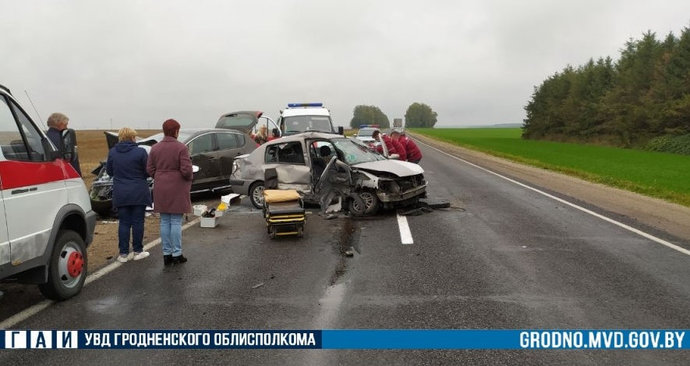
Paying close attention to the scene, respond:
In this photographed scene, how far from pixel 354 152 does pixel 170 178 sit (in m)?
4.96

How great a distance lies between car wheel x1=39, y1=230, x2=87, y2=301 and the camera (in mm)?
4906

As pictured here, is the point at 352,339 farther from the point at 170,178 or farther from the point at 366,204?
the point at 366,204

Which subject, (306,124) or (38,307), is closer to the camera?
(38,307)

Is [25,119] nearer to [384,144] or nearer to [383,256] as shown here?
[383,256]

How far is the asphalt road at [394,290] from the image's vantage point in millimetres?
3846

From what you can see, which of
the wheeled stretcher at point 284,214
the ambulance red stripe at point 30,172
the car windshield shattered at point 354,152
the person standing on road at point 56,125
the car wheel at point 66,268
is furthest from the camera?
the car windshield shattered at point 354,152

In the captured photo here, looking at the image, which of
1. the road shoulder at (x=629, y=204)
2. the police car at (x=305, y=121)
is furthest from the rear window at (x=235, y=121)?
the road shoulder at (x=629, y=204)

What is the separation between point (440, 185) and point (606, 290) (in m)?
9.87

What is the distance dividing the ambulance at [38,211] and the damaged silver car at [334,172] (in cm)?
492

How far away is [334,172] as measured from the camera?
977 centimetres

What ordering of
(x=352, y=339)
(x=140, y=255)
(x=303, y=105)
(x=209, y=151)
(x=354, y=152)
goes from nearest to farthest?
(x=352, y=339), (x=140, y=255), (x=354, y=152), (x=209, y=151), (x=303, y=105)

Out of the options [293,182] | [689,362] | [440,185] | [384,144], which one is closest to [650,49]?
[440,185]

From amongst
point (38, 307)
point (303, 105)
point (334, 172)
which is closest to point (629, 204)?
point (334, 172)

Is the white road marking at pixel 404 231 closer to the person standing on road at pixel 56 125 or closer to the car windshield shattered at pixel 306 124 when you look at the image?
the person standing on road at pixel 56 125
